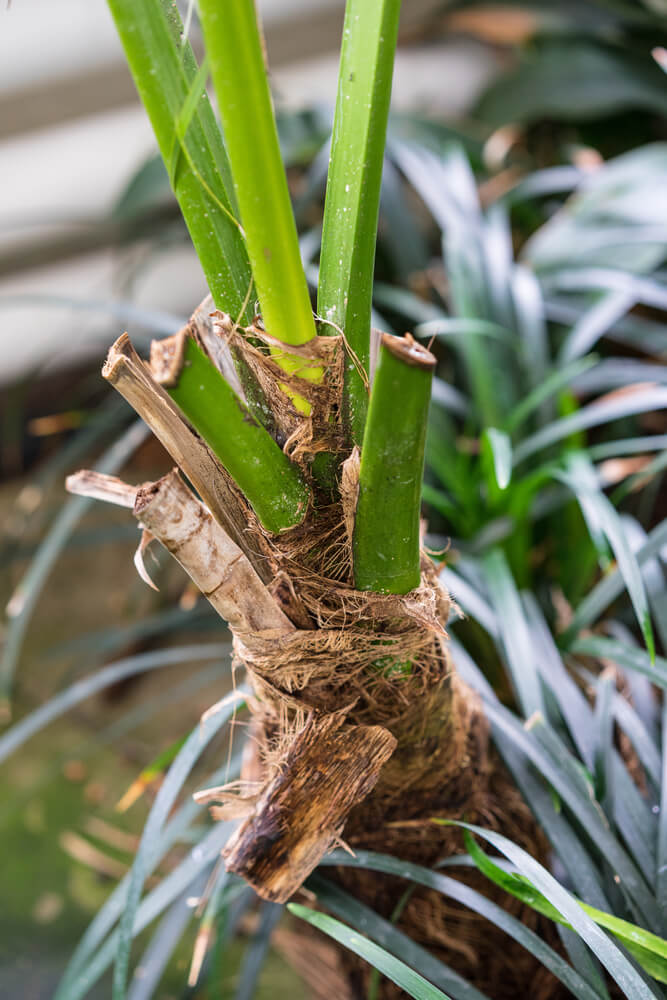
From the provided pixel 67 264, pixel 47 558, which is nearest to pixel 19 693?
pixel 47 558

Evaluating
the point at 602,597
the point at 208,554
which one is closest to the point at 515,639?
the point at 602,597

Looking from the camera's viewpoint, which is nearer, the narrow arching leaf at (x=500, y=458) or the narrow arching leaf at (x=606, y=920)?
the narrow arching leaf at (x=606, y=920)

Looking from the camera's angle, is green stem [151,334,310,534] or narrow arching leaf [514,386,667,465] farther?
narrow arching leaf [514,386,667,465]

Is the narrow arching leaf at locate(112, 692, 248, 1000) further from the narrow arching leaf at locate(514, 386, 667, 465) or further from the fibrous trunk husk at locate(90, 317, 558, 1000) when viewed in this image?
the narrow arching leaf at locate(514, 386, 667, 465)

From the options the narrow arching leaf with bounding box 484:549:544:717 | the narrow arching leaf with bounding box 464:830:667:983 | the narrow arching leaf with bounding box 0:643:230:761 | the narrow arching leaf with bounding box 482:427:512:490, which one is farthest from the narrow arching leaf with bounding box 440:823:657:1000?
the narrow arching leaf with bounding box 0:643:230:761

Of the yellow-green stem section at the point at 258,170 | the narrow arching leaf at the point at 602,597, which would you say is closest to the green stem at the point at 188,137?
the yellow-green stem section at the point at 258,170

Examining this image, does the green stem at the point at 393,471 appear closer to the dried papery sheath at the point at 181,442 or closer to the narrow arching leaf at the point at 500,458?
the dried papery sheath at the point at 181,442

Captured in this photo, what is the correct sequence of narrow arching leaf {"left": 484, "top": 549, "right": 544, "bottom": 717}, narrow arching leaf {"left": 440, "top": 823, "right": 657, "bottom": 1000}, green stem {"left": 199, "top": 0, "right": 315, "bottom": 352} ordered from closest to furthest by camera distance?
green stem {"left": 199, "top": 0, "right": 315, "bottom": 352}, narrow arching leaf {"left": 440, "top": 823, "right": 657, "bottom": 1000}, narrow arching leaf {"left": 484, "top": 549, "right": 544, "bottom": 717}
